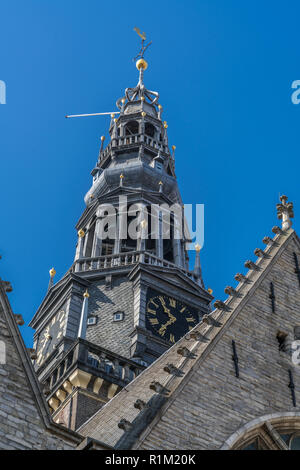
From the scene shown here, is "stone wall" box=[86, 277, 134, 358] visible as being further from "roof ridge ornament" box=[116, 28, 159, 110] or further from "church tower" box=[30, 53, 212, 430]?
"roof ridge ornament" box=[116, 28, 159, 110]

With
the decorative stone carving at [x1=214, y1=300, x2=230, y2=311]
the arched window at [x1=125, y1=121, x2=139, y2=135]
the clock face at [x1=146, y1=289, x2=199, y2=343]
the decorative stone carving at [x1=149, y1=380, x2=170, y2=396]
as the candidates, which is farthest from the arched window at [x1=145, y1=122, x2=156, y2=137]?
the decorative stone carving at [x1=149, y1=380, x2=170, y2=396]

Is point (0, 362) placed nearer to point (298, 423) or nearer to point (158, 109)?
point (298, 423)

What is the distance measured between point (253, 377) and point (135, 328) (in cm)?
1611

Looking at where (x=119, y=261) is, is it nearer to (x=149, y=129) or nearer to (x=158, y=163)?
(x=158, y=163)

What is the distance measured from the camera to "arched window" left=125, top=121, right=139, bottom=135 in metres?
42.0

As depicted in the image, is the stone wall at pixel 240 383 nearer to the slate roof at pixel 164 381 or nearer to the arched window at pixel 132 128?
the slate roof at pixel 164 381

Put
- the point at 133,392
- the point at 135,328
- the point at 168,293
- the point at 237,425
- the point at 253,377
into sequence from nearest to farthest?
the point at 237,425 → the point at 253,377 → the point at 133,392 → the point at 135,328 → the point at 168,293

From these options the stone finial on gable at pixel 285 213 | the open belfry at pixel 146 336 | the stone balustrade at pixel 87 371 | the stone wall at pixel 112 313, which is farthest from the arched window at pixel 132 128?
the stone finial on gable at pixel 285 213

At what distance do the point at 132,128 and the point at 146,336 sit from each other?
51.6ft

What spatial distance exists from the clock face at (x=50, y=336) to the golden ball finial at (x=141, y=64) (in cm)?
1956

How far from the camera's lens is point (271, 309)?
14070 millimetres

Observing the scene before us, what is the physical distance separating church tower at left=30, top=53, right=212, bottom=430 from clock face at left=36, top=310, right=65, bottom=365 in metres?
0.06

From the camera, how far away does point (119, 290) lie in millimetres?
31000

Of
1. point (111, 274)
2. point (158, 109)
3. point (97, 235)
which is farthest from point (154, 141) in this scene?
point (111, 274)
